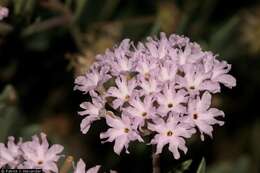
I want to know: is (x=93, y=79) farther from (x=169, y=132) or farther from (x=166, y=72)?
(x=169, y=132)

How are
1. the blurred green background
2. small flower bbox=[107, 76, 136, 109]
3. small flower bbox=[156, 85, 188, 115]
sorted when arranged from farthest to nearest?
1. the blurred green background
2. small flower bbox=[107, 76, 136, 109]
3. small flower bbox=[156, 85, 188, 115]

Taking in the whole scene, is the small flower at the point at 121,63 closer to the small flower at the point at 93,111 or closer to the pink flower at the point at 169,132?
the small flower at the point at 93,111

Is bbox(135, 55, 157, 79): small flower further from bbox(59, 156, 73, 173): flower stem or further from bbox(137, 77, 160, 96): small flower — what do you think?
bbox(59, 156, 73, 173): flower stem

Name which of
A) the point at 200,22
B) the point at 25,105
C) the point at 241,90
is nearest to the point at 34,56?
the point at 25,105

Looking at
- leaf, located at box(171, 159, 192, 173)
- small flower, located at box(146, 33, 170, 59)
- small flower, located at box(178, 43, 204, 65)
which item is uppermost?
small flower, located at box(146, 33, 170, 59)

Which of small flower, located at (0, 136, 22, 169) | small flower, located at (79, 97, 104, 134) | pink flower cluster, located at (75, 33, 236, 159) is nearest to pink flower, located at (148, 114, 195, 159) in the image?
pink flower cluster, located at (75, 33, 236, 159)

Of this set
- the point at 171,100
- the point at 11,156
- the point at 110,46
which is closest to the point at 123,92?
the point at 171,100
